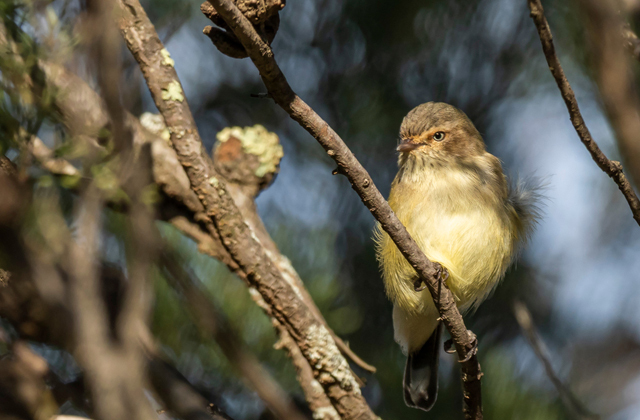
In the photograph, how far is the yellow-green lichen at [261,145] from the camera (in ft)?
9.25

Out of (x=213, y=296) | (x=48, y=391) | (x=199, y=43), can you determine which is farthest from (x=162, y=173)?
(x=48, y=391)

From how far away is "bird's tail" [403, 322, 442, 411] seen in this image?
2.75 meters

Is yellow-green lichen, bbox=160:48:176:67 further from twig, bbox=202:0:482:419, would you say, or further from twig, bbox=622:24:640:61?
twig, bbox=622:24:640:61

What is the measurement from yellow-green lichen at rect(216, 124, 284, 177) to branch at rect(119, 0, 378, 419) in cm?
54

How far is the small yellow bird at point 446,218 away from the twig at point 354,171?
0.58m

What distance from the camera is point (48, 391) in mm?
2061

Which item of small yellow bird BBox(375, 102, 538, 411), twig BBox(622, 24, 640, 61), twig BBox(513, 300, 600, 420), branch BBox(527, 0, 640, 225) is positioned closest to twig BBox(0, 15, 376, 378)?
small yellow bird BBox(375, 102, 538, 411)

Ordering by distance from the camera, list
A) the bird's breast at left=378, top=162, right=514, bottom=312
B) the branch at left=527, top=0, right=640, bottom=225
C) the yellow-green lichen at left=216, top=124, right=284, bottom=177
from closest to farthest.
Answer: the branch at left=527, top=0, right=640, bottom=225, the bird's breast at left=378, top=162, right=514, bottom=312, the yellow-green lichen at left=216, top=124, right=284, bottom=177

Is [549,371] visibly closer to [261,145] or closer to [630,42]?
[630,42]

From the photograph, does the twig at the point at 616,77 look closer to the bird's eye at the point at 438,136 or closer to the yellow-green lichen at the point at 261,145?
the bird's eye at the point at 438,136

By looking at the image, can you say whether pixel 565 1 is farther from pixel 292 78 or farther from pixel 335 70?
pixel 292 78

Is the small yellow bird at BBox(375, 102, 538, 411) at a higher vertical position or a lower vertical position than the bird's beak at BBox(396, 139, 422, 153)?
lower

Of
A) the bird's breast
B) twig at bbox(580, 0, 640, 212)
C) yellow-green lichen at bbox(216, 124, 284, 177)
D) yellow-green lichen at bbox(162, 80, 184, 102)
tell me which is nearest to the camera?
twig at bbox(580, 0, 640, 212)

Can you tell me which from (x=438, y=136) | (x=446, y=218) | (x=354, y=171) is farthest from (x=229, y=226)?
(x=438, y=136)
